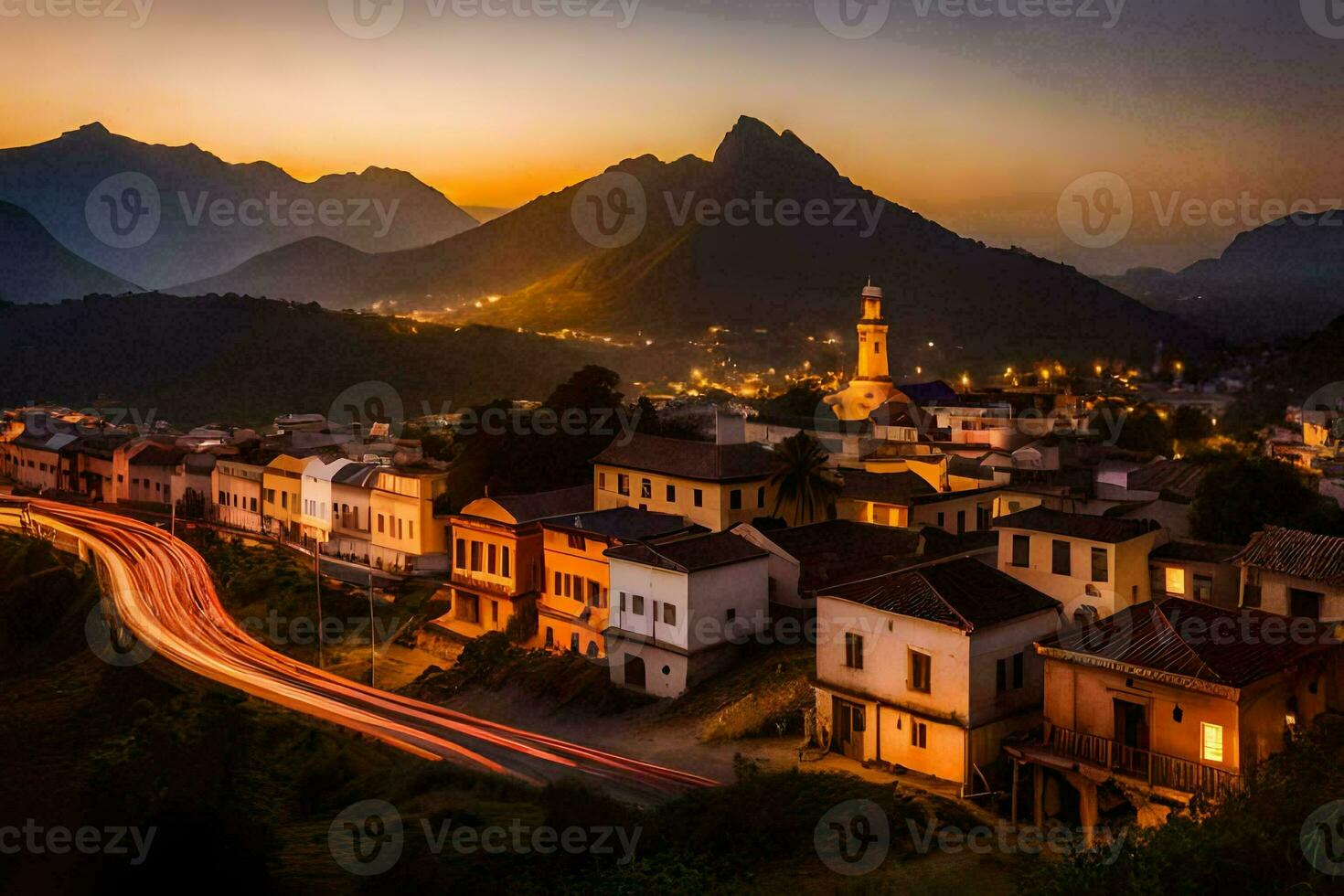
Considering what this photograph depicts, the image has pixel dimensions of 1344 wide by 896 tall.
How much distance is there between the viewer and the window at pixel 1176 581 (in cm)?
2558

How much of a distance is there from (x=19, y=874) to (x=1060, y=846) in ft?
54.9

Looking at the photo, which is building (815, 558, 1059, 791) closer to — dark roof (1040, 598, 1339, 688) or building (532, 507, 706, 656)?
dark roof (1040, 598, 1339, 688)

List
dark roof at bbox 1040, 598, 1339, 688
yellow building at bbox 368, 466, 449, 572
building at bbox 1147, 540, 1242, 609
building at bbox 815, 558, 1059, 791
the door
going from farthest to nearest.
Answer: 1. yellow building at bbox 368, 466, 449, 572
2. building at bbox 1147, 540, 1242, 609
3. building at bbox 815, 558, 1059, 791
4. the door
5. dark roof at bbox 1040, 598, 1339, 688

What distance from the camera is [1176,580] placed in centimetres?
2564

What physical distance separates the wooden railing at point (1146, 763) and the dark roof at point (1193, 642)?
146 centimetres

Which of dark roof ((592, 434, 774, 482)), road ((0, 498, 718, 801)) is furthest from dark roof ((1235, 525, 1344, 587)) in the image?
dark roof ((592, 434, 774, 482))

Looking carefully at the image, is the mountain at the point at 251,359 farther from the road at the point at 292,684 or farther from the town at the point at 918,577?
the road at the point at 292,684

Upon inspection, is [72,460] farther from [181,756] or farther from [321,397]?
[181,756]

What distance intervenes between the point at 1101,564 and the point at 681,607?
34.8 feet

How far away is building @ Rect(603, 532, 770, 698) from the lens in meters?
29.5

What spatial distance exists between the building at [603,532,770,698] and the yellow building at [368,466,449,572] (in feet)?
45.6

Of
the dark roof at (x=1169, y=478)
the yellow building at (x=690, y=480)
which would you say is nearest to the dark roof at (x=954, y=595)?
the yellow building at (x=690, y=480)

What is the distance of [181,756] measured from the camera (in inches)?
848

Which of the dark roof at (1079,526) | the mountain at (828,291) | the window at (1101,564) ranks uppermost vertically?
the mountain at (828,291)
